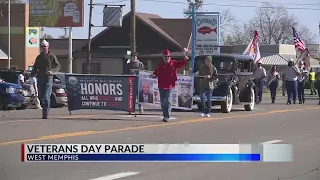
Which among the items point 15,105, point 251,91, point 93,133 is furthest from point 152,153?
point 15,105

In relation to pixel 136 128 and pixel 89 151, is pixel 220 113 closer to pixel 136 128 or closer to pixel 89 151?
pixel 136 128

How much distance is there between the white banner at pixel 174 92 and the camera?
16.2 metres

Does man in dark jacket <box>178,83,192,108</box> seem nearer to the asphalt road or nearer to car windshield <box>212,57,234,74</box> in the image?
the asphalt road

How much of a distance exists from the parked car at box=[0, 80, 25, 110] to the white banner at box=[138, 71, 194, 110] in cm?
607

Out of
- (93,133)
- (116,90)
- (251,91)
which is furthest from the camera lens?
(251,91)

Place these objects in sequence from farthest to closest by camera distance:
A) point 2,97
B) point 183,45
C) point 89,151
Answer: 1. point 183,45
2. point 2,97
3. point 89,151

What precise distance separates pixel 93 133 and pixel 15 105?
30.8 ft

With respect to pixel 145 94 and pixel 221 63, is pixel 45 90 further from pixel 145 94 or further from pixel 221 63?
pixel 221 63

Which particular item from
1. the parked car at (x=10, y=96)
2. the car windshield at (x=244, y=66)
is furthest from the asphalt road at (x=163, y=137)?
the parked car at (x=10, y=96)

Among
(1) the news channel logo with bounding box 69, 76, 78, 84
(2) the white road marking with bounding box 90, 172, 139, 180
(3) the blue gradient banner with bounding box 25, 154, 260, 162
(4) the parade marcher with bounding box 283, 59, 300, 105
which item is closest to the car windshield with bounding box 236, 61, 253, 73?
(4) the parade marcher with bounding box 283, 59, 300, 105

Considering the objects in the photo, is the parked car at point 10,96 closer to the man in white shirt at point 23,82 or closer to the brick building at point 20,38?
the man in white shirt at point 23,82

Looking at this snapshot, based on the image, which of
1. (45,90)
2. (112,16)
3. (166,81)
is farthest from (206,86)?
(112,16)

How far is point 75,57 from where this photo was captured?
2275 inches

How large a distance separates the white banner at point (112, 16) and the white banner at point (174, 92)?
89.5ft
